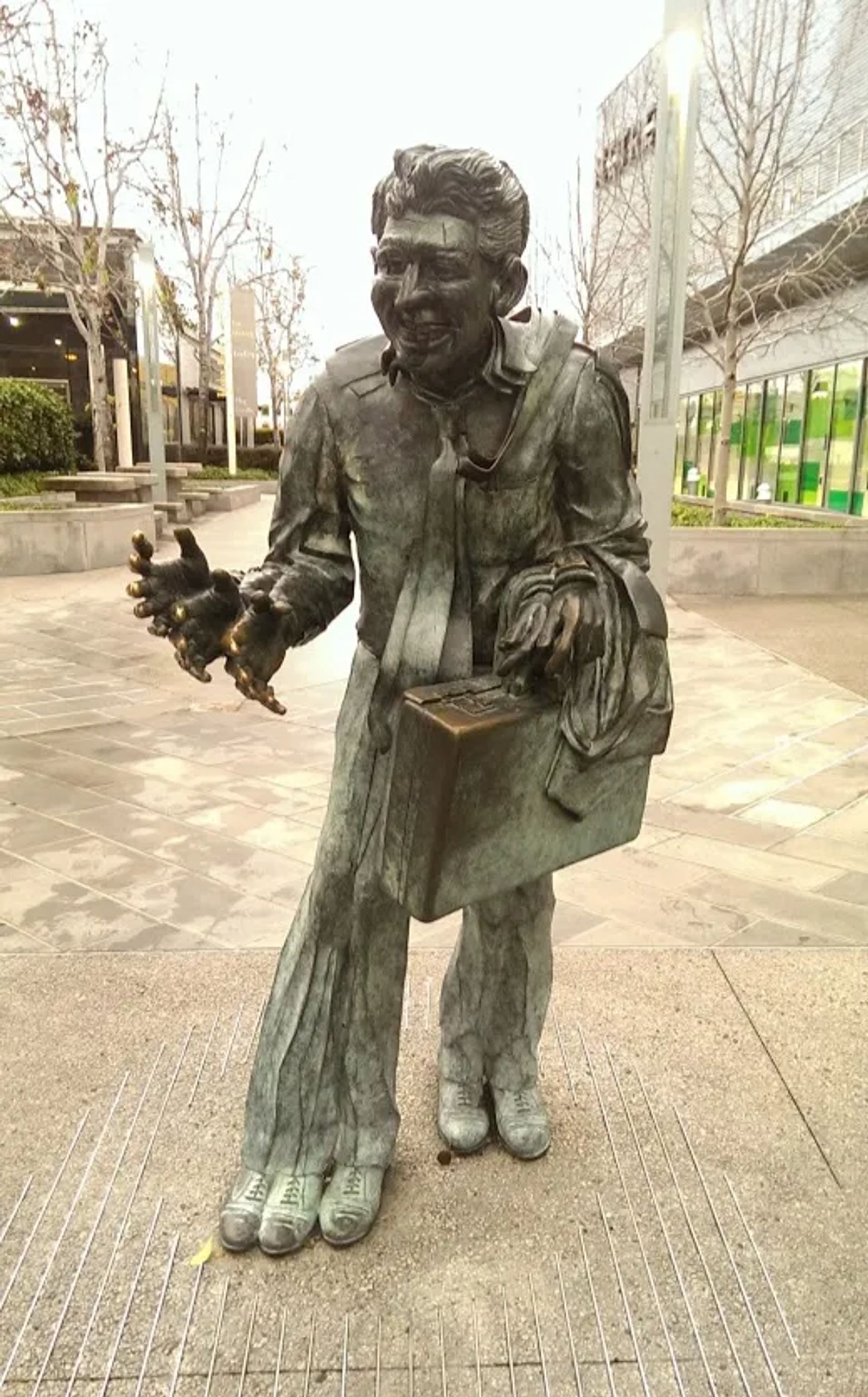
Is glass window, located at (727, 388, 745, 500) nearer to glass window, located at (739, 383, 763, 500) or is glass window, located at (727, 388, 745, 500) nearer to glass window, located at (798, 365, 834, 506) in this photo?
glass window, located at (739, 383, 763, 500)

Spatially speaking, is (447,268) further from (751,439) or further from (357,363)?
(751,439)

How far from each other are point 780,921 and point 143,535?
304 centimetres

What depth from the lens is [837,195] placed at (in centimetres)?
1537

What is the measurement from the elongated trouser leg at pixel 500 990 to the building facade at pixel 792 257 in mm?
12623

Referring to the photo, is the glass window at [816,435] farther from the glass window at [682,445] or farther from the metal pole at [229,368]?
the metal pole at [229,368]

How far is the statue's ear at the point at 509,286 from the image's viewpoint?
1.79 metres

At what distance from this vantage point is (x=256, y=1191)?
2264mm

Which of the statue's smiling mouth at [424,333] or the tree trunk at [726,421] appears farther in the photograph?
the tree trunk at [726,421]

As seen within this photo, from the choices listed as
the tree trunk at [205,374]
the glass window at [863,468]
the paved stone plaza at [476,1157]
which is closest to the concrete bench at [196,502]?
the tree trunk at [205,374]

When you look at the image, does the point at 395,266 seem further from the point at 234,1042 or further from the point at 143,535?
the point at 234,1042

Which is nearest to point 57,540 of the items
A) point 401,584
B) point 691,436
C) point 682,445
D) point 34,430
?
point 34,430

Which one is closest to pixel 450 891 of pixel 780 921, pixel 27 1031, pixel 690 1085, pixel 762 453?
pixel 690 1085

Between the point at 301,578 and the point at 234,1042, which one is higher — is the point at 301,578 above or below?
above

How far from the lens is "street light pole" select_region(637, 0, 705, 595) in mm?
7043
